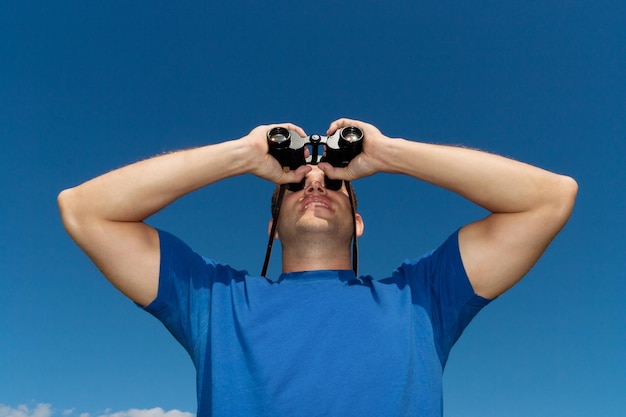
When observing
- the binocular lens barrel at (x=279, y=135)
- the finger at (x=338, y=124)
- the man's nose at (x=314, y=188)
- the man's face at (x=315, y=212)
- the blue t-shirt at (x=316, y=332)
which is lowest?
the blue t-shirt at (x=316, y=332)

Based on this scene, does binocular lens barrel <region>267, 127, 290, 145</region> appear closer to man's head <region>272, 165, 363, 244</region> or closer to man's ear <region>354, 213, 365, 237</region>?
man's head <region>272, 165, 363, 244</region>

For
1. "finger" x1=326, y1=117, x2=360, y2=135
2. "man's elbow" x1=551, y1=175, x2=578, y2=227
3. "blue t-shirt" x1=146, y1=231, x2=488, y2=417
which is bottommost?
"blue t-shirt" x1=146, y1=231, x2=488, y2=417

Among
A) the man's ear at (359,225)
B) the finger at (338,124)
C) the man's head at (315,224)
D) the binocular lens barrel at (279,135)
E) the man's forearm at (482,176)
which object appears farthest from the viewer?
the man's ear at (359,225)

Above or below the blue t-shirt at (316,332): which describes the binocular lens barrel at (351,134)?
above

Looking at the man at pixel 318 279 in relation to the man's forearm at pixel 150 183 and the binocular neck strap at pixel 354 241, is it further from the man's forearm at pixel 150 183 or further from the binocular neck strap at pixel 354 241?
the binocular neck strap at pixel 354 241

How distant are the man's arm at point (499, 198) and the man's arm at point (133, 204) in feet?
3.51

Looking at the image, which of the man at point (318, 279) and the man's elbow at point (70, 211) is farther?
the man's elbow at point (70, 211)

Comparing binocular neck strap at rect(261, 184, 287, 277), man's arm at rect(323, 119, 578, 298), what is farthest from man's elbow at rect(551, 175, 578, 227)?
binocular neck strap at rect(261, 184, 287, 277)

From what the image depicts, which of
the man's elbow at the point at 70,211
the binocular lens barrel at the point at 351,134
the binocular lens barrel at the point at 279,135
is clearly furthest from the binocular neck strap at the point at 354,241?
the man's elbow at the point at 70,211

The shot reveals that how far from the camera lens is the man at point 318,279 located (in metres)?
2.40

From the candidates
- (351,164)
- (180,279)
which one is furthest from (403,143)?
(180,279)

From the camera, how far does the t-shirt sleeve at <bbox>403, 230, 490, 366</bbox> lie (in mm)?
2713

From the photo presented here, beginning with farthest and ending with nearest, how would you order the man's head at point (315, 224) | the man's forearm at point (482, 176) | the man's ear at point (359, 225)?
the man's ear at point (359, 225)
the man's head at point (315, 224)
the man's forearm at point (482, 176)

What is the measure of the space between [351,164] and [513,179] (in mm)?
976
